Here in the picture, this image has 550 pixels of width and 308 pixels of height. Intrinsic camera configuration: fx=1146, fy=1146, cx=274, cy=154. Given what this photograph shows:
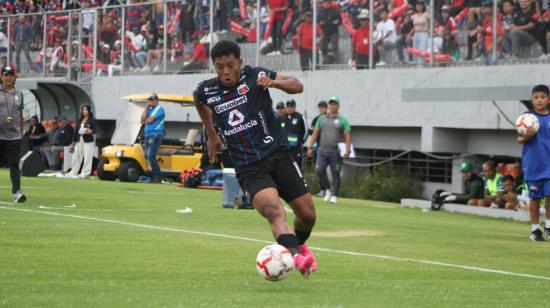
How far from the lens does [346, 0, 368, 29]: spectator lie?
26734 millimetres

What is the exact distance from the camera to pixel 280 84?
376 inches

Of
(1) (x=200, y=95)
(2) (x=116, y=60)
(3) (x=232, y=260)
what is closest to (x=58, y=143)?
(2) (x=116, y=60)

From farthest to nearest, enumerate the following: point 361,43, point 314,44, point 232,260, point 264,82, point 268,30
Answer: point 268,30, point 314,44, point 361,43, point 232,260, point 264,82

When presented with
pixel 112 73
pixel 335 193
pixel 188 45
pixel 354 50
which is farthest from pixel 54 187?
pixel 112 73

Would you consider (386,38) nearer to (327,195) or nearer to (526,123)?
(327,195)

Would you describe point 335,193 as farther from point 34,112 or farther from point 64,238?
point 34,112

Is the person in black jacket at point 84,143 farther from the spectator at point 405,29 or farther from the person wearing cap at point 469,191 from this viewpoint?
the person wearing cap at point 469,191

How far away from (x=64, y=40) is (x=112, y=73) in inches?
102

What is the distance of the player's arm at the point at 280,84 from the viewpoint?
9.50 m

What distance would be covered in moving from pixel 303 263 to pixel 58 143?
2553 centimetres

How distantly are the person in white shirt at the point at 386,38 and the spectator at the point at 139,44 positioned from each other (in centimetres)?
995

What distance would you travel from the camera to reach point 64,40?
1494 inches

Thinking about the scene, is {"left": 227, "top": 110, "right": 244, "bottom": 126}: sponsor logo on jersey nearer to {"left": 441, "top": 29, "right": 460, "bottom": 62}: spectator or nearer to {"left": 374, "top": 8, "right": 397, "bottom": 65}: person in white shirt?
{"left": 441, "top": 29, "right": 460, "bottom": 62}: spectator

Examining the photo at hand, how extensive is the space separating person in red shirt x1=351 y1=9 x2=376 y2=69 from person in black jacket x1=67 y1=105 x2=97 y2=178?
23.5 feet
